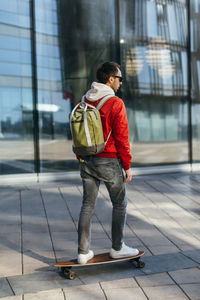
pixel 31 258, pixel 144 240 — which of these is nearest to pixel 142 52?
pixel 144 240

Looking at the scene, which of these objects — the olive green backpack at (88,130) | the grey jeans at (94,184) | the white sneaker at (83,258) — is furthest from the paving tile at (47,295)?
the olive green backpack at (88,130)

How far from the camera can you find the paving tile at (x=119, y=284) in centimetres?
378

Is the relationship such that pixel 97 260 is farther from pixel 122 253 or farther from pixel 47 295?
pixel 47 295

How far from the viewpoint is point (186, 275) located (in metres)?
4.00

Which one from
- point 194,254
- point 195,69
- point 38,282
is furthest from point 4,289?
point 195,69

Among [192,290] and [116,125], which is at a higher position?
[116,125]

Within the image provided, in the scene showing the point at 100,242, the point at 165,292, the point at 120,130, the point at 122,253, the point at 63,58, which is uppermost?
the point at 63,58

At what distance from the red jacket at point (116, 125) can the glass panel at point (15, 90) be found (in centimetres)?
550

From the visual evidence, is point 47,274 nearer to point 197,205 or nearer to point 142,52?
point 197,205

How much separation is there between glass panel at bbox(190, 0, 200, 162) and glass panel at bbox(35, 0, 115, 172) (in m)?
2.04

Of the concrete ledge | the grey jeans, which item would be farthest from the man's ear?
the concrete ledge

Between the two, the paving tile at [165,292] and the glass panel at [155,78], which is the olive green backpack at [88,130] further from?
the glass panel at [155,78]

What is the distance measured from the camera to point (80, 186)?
8.43 meters

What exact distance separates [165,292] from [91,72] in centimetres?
658
